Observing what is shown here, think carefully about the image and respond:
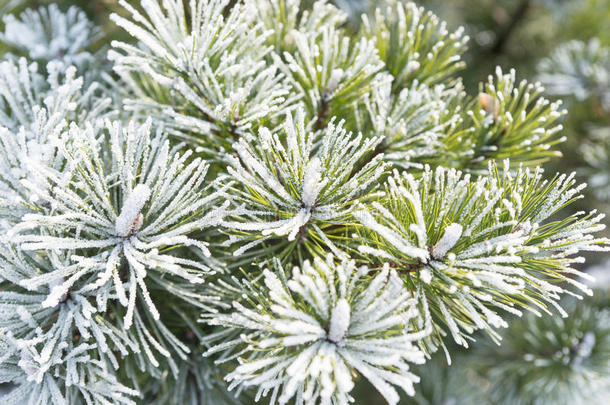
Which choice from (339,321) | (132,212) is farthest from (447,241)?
(132,212)

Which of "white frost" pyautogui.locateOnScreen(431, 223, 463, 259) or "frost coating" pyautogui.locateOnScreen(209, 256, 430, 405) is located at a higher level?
"white frost" pyautogui.locateOnScreen(431, 223, 463, 259)

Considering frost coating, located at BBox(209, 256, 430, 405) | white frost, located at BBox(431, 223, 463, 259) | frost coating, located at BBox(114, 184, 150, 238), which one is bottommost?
frost coating, located at BBox(209, 256, 430, 405)

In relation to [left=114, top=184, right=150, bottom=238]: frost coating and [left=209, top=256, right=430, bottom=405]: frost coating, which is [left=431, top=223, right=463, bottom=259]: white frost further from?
[left=114, top=184, right=150, bottom=238]: frost coating

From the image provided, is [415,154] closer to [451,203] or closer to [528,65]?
[451,203]

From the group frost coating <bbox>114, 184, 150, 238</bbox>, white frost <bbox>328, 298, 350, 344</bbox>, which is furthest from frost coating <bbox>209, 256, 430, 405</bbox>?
frost coating <bbox>114, 184, 150, 238</bbox>

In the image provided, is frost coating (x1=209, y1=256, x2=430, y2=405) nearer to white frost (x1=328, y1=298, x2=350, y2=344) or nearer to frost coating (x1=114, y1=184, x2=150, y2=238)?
white frost (x1=328, y1=298, x2=350, y2=344)

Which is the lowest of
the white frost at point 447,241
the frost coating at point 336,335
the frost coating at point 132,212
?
the frost coating at point 336,335

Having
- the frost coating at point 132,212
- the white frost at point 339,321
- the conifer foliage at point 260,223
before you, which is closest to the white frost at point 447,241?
the conifer foliage at point 260,223

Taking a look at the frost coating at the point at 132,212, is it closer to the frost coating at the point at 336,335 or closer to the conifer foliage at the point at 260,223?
the conifer foliage at the point at 260,223

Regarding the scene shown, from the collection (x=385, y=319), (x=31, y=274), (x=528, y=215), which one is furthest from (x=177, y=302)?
(x=528, y=215)
